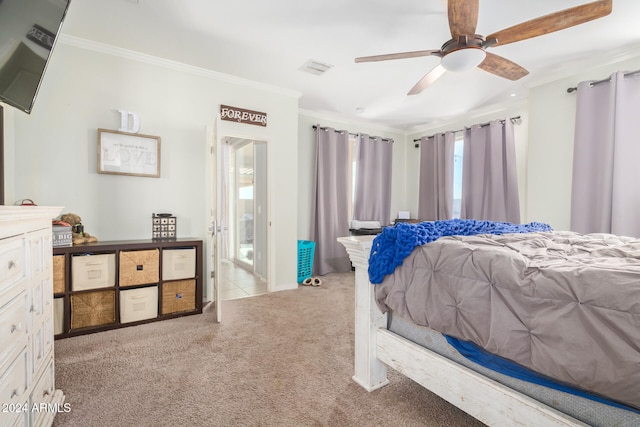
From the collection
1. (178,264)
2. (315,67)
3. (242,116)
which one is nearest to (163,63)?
(242,116)

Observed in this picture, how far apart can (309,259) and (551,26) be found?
132 inches

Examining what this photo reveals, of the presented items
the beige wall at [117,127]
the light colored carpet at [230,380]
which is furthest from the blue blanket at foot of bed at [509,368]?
the beige wall at [117,127]

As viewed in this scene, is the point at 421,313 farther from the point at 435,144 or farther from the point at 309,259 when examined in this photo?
the point at 435,144

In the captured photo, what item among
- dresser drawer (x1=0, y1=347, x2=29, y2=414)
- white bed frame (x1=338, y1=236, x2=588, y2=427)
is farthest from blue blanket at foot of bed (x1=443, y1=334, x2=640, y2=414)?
dresser drawer (x1=0, y1=347, x2=29, y2=414)

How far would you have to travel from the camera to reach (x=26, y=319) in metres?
1.17

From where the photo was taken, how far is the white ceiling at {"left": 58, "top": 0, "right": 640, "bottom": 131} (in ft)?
7.13

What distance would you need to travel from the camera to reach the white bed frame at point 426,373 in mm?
1025

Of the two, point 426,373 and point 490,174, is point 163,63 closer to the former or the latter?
point 426,373

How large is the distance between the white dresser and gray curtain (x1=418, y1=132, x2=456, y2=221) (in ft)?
15.6

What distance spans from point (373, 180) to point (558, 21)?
3489mm

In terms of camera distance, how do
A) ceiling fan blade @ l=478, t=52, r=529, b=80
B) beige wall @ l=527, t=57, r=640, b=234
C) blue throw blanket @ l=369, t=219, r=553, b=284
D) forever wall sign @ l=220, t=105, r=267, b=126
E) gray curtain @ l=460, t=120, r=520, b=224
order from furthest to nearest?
gray curtain @ l=460, t=120, r=520, b=224, forever wall sign @ l=220, t=105, r=267, b=126, beige wall @ l=527, t=57, r=640, b=234, ceiling fan blade @ l=478, t=52, r=529, b=80, blue throw blanket @ l=369, t=219, r=553, b=284

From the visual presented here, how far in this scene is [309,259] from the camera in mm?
4172

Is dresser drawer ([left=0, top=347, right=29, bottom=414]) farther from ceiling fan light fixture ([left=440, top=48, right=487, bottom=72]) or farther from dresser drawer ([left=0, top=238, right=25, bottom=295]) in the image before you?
ceiling fan light fixture ([left=440, top=48, right=487, bottom=72])

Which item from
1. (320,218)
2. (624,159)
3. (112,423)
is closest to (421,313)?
(112,423)
